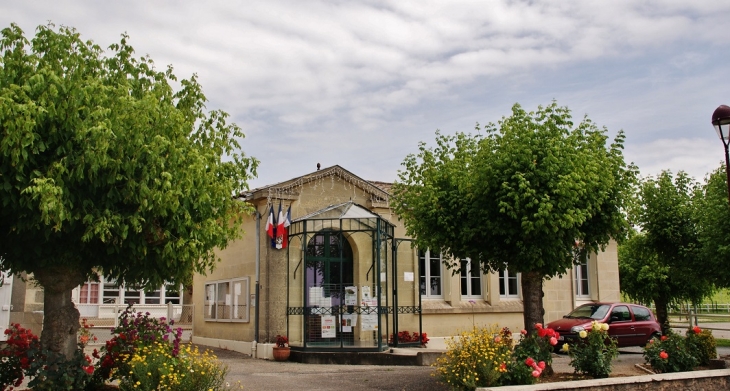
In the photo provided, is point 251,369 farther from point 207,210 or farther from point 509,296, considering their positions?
point 509,296

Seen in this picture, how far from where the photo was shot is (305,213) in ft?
62.1

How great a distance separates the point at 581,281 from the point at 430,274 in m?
6.90

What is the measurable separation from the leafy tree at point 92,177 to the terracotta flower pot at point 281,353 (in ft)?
23.7

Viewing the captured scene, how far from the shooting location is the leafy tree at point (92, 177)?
26.9ft

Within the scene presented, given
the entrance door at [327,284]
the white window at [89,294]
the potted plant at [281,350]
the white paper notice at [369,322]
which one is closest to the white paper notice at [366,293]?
the entrance door at [327,284]

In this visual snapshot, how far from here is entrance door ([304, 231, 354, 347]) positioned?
691 inches

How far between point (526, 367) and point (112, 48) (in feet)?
25.8

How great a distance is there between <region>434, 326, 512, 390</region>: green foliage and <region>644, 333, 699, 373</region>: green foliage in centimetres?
334

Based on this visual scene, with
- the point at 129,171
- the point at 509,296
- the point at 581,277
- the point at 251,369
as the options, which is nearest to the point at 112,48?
the point at 129,171

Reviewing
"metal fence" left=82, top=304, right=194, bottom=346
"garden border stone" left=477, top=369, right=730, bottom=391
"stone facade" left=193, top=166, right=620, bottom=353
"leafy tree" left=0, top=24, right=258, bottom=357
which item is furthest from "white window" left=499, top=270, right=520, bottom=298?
"leafy tree" left=0, top=24, right=258, bottom=357

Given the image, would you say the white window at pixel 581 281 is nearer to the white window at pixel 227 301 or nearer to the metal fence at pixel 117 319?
the white window at pixel 227 301

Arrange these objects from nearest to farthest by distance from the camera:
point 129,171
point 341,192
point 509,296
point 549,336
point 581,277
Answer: point 129,171 < point 549,336 < point 341,192 < point 509,296 < point 581,277

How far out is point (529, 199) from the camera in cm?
1243

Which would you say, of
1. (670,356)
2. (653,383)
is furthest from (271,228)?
(653,383)
